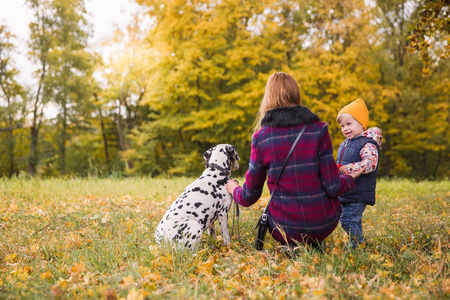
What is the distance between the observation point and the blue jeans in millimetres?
3424

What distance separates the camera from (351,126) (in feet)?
11.1

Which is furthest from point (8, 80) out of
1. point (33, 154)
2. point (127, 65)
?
point (127, 65)

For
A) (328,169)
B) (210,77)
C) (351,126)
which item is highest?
(210,77)

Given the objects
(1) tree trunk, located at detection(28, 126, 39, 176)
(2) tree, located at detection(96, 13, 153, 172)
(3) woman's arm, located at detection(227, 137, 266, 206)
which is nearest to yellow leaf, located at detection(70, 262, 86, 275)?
(3) woman's arm, located at detection(227, 137, 266, 206)

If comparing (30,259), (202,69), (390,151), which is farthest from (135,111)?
(30,259)

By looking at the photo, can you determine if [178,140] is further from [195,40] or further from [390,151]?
[390,151]

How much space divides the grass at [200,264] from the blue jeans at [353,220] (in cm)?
16

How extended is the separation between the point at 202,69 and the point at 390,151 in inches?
569

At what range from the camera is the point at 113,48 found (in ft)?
68.1

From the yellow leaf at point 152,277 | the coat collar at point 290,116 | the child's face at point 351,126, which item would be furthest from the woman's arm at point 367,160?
the yellow leaf at point 152,277

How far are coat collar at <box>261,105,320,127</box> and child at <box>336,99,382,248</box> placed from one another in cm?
81

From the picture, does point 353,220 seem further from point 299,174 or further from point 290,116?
point 290,116

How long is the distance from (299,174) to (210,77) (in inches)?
542

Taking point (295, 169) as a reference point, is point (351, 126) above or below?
above
